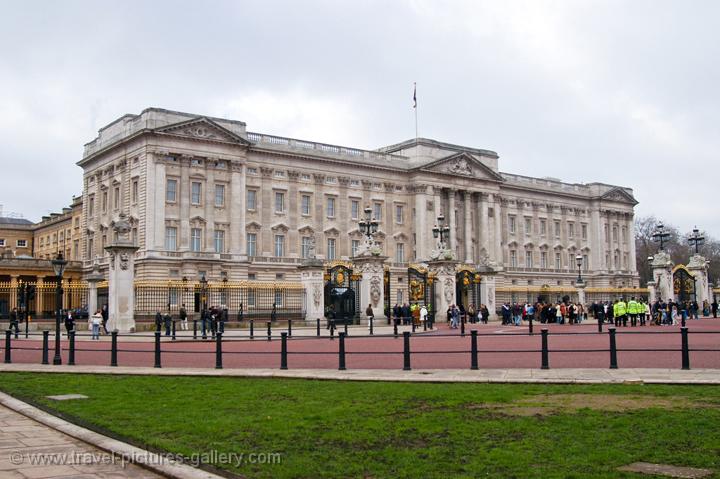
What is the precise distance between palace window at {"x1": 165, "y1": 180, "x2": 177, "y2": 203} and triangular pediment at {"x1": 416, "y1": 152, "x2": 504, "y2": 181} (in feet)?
92.5

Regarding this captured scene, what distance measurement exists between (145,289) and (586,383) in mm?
31930

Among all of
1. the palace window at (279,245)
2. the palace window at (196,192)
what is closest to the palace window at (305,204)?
the palace window at (279,245)

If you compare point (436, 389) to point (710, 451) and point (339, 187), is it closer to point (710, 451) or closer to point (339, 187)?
point (710, 451)

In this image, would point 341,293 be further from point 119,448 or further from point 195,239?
point 119,448

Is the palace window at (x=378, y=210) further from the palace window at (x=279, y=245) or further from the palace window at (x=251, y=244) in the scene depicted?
the palace window at (x=251, y=244)

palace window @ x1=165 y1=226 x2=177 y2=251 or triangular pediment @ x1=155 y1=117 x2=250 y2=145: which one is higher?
triangular pediment @ x1=155 y1=117 x2=250 y2=145

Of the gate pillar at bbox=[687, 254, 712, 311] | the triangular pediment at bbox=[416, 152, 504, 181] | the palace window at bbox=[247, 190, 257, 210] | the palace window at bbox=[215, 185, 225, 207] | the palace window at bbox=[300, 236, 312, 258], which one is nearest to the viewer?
the gate pillar at bbox=[687, 254, 712, 311]

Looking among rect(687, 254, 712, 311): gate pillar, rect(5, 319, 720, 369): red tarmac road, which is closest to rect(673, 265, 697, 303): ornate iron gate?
rect(687, 254, 712, 311): gate pillar

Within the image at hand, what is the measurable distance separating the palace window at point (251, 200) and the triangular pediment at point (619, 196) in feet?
178

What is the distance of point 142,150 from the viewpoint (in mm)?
64062

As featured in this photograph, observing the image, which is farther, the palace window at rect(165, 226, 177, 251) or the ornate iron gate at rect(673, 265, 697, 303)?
the palace window at rect(165, 226, 177, 251)

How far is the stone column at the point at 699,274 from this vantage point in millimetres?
59719

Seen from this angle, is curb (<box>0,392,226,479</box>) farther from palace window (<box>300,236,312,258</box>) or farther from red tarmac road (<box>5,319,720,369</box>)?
palace window (<box>300,236,312,258</box>)

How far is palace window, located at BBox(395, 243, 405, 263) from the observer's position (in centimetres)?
8194
